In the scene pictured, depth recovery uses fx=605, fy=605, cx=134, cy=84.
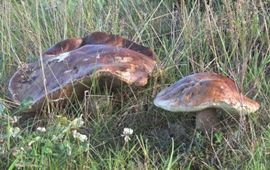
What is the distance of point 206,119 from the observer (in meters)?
2.96

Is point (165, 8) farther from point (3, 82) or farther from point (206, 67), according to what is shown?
point (3, 82)

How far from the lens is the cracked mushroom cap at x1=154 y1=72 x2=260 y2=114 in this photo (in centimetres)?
274

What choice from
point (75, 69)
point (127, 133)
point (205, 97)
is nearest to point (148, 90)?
point (75, 69)

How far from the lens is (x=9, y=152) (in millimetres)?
2701

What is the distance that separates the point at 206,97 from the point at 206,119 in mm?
245

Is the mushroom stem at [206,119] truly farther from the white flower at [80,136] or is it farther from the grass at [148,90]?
the white flower at [80,136]

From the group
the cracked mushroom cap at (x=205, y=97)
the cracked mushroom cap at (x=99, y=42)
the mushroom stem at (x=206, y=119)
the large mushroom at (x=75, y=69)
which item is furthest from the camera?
the cracked mushroom cap at (x=99, y=42)

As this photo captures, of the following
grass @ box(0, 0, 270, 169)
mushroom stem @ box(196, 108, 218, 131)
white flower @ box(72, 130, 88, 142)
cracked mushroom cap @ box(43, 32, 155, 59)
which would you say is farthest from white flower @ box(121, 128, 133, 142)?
cracked mushroom cap @ box(43, 32, 155, 59)

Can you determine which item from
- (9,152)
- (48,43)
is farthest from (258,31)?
(9,152)

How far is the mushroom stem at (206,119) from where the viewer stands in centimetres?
295

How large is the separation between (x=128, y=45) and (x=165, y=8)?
870 mm

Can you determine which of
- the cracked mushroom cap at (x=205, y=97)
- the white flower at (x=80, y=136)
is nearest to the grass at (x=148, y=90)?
the white flower at (x=80, y=136)

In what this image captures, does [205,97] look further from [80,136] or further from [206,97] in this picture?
[80,136]

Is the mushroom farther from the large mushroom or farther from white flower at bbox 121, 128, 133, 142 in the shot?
the large mushroom
